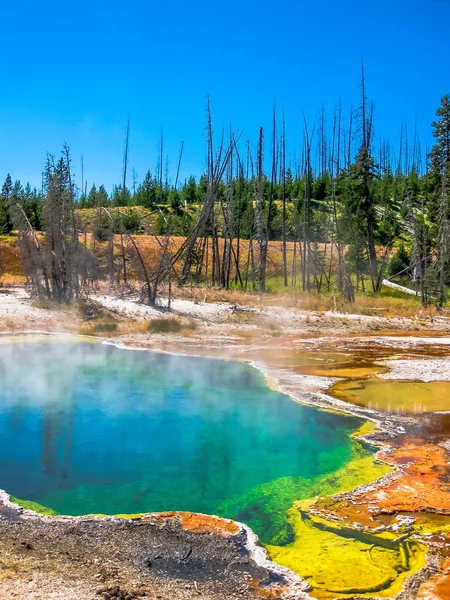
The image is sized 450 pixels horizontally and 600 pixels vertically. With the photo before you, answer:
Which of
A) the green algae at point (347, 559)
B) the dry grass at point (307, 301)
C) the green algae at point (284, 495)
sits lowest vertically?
the green algae at point (284, 495)

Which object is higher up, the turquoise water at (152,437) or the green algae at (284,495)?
the turquoise water at (152,437)

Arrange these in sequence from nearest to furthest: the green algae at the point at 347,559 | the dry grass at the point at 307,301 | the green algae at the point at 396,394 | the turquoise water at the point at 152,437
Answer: the green algae at the point at 347,559, the turquoise water at the point at 152,437, the green algae at the point at 396,394, the dry grass at the point at 307,301

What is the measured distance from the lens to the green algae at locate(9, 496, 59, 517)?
19.1 ft

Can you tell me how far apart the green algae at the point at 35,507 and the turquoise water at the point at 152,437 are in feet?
0.31

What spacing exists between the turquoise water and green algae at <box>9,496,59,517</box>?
0.09m

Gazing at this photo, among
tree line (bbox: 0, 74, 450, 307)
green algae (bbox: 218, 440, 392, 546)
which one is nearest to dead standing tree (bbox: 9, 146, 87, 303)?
tree line (bbox: 0, 74, 450, 307)

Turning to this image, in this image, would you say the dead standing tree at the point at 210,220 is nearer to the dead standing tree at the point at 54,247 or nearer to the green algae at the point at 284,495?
the dead standing tree at the point at 54,247

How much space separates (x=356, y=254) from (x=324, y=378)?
69.0ft

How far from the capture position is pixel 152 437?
8562 millimetres

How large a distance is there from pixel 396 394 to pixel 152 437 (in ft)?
16.2

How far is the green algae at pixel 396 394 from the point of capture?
1027 centimetres

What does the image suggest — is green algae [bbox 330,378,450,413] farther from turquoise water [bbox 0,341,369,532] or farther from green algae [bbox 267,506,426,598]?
green algae [bbox 267,506,426,598]

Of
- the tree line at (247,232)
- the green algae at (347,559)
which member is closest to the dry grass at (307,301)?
the tree line at (247,232)

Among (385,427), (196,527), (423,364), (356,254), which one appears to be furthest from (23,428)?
(356,254)
